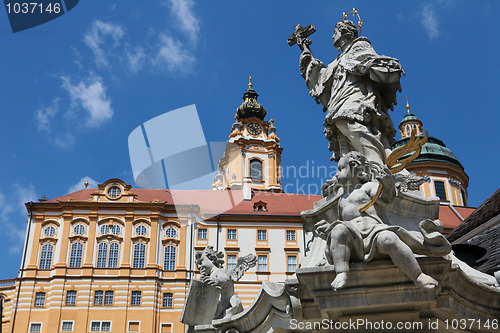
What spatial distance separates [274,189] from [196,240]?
659 inches

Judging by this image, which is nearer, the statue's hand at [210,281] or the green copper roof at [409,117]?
the statue's hand at [210,281]

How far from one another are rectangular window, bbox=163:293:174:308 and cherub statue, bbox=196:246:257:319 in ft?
130

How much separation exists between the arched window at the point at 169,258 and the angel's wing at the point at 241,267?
40.8 m

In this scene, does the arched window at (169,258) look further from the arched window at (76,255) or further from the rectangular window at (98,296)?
the arched window at (76,255)

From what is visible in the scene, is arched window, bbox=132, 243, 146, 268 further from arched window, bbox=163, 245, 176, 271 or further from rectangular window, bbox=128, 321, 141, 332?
rectangular window, bbox=128, 321, 141, 332

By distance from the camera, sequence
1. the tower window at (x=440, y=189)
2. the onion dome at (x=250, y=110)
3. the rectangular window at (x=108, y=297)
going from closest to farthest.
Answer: the rectangular window at (x=108, y=297) → the tower window at (x=440, y=189) → the onion dome at (x=250, y=110)

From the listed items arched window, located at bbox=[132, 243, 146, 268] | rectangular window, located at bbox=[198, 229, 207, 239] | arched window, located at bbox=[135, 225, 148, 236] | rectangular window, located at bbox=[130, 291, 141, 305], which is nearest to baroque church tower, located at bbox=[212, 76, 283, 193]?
rectangular window, located at bbox=[198, 229, 207, 239]

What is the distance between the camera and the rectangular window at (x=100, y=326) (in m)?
44.1

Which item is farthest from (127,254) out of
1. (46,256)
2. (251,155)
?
(251,155)

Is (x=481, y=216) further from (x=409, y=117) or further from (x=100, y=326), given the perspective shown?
(x=409, y=117)

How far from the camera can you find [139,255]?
4766 centimetres

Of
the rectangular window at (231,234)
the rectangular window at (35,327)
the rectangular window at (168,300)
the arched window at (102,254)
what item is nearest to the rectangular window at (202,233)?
the rectangular window at (231,234)

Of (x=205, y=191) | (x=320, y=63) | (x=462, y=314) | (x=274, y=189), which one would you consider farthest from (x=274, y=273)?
(x=462, y=314)

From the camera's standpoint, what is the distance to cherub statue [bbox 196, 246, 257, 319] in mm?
6875
